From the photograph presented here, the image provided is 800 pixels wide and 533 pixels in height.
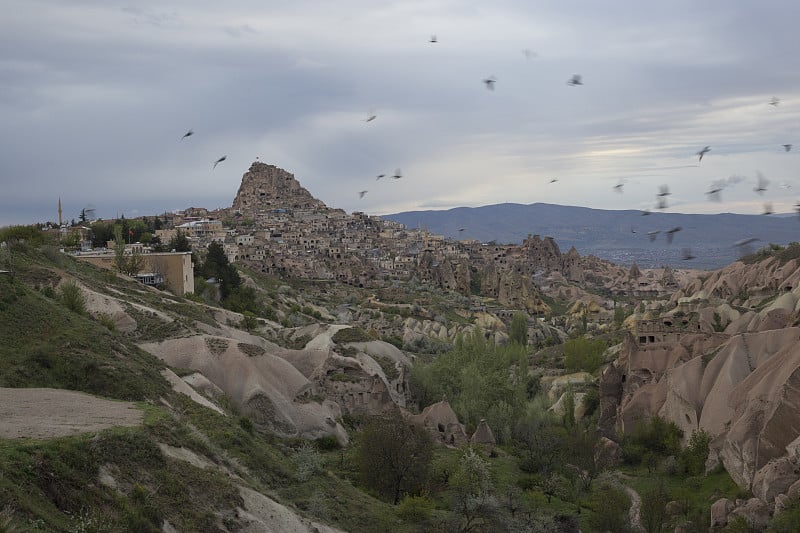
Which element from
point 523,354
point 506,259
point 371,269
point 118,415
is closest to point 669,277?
point 506,259

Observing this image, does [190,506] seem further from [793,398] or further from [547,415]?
[547,415]

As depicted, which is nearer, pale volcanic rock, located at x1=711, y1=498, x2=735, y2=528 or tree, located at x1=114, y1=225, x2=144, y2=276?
pale volcanic rock, located at x1=711, y1=498, x2=735, y2=528

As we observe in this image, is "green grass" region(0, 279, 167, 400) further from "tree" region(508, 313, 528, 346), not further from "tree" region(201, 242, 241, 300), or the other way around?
"tree" region(508, 313, 528, 346)

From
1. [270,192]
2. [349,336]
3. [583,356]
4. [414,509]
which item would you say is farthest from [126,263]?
[270,192]

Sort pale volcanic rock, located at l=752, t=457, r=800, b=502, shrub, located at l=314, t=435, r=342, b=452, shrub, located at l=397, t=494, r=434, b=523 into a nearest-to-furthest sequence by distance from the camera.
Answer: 1. shrub, located at l=397, t=494, r=434, b=523
2. pale volcanic rock, located at l=752, t=457, r=800, b=502
3. shrub, located at l=314, t=435, r=342, b=452

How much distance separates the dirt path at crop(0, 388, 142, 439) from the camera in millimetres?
14970

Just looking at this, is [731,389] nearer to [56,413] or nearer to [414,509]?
[414,509]

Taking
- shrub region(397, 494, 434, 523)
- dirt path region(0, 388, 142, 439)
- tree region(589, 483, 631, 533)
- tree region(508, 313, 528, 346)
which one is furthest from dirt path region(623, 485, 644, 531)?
tree region(508, 313, 528, 346)

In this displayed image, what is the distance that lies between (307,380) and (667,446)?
1536 cm

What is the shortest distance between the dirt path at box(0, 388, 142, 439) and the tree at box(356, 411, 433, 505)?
29.7 ft

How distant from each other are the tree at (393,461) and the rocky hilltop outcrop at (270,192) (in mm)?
159122

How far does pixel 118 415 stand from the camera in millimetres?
17781

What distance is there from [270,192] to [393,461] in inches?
6693

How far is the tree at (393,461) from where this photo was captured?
26.4 m
